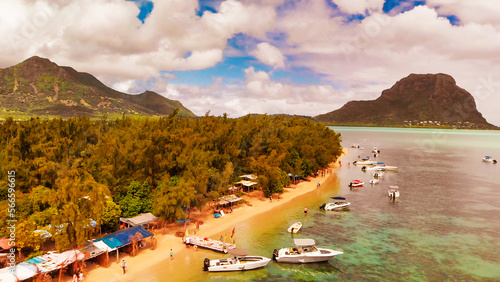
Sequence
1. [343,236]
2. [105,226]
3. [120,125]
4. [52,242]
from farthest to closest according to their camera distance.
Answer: [120,125] < [343,236] < [105,226] < [52,242]

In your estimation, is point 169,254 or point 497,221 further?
point 497,221

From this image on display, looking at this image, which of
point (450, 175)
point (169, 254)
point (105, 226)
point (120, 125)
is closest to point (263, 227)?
point (169, 254)

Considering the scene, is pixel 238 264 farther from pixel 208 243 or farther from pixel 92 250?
pixel 92 250

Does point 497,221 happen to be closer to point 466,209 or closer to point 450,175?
point 466,209

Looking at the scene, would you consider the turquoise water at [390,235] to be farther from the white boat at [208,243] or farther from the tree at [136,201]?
the tree at [136,201]

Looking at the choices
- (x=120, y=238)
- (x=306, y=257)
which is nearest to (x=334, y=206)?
(x=306, y=257)

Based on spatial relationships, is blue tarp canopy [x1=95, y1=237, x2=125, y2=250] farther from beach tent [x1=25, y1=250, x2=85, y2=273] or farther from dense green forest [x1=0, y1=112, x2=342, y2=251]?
beach tent [x1=25, y1=250, x2=85, y2=273]
